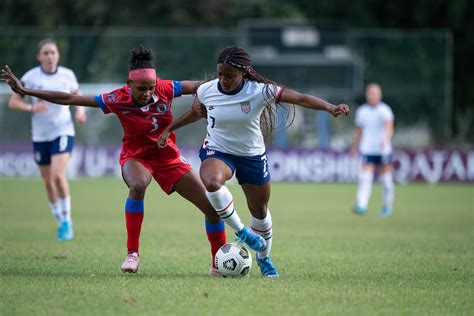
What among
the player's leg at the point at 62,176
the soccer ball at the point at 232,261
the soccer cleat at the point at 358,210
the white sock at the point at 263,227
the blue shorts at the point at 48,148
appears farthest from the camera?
the soccer cleat at the point at 358,210

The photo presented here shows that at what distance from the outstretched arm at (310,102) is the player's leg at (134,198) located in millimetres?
1531

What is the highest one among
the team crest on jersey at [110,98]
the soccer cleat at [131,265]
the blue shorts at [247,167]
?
the team crest on jersey at [110,98]

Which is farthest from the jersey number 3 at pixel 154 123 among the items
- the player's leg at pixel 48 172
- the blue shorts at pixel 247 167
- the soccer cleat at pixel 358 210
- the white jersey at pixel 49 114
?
the soccer cleat at pixel 358 210

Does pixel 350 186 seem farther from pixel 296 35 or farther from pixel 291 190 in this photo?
pixel 296 35

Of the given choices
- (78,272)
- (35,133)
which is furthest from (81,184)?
(78,272)

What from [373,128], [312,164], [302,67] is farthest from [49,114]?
[302,67]

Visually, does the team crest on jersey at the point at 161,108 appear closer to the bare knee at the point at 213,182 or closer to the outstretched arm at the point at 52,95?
the outstretched arm at the point at 52,95

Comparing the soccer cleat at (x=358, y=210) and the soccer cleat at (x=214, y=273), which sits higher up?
the soccer cleat at (x=358, y=210)

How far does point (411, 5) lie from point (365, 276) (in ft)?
98.4

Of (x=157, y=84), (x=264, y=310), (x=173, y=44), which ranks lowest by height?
(x=264, y=310)

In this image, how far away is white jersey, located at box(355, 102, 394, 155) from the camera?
18.0 meters

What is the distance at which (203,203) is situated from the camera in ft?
29.2

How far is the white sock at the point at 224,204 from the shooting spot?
8245 millimetres

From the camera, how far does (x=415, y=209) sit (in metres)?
19.0
